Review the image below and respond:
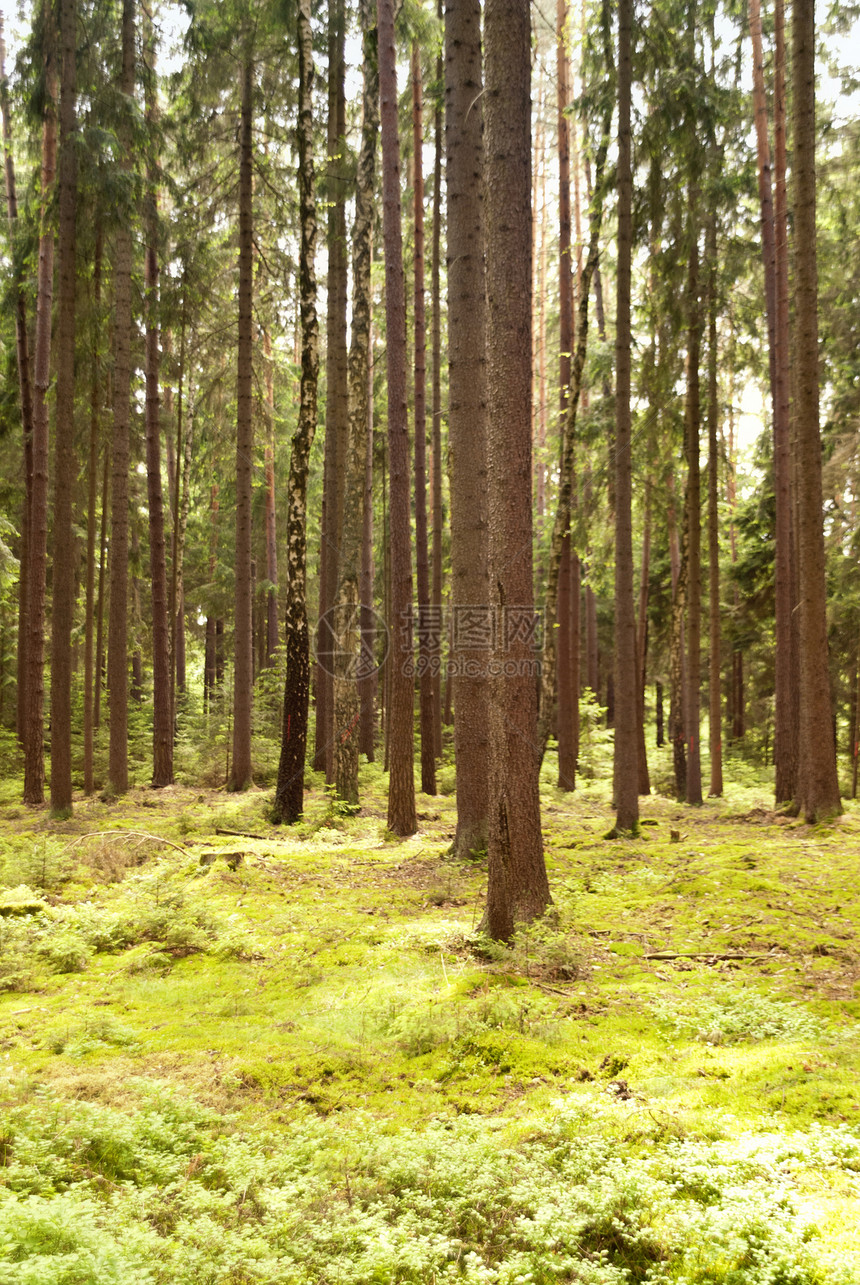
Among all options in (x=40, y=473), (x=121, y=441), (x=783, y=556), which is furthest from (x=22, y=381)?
(x=783, y=556)

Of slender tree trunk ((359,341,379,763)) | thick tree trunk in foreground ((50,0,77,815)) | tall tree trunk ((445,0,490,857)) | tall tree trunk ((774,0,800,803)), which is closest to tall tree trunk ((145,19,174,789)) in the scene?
thick tree trunk in foreground ((50,0,77,815))

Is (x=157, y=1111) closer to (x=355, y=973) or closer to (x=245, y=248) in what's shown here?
(x=355, y=973)

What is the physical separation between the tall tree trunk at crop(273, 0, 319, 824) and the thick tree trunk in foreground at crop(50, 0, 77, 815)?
3431mm

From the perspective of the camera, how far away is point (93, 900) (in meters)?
7.55

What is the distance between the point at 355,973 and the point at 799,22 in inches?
498

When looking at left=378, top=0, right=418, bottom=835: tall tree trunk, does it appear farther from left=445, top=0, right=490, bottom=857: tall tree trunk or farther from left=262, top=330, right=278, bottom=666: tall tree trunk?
left=262, top=330, right=278, bottom=666: tall tree trunk

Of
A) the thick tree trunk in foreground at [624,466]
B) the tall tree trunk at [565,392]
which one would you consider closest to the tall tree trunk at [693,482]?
the tall tree trunk at [565,392]

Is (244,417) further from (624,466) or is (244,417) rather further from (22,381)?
(624,466)

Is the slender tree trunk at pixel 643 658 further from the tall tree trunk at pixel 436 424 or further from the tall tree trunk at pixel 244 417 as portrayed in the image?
the tall tree trunk at pixel 244 417

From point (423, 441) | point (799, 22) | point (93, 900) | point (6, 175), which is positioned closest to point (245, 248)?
point (423, 441)

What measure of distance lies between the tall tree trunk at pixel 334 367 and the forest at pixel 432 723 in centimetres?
12

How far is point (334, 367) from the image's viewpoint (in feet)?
49.3

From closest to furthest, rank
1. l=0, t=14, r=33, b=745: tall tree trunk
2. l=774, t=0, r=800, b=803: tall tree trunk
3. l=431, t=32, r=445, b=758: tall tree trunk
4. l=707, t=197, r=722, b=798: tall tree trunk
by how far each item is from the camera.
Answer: l=774, t=0, r=800, b=803: tall tree trunk
l=707, t=197, r=722, b=798: tall tree trunk
l=0, t=14, r=33, b=745: tall tree trunk
l=431, t=32, r=445, b=758: tall tree trunk

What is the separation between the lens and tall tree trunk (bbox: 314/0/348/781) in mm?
13711
